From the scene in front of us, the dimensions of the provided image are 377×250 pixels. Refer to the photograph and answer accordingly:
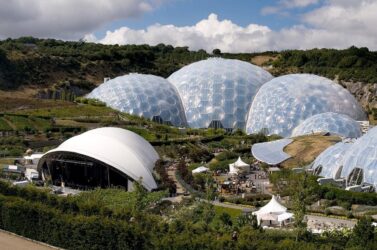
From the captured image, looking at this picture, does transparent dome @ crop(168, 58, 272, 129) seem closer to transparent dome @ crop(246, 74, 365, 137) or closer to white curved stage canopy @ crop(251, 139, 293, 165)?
transparent dome @ crop(246, 74, 365, 137)

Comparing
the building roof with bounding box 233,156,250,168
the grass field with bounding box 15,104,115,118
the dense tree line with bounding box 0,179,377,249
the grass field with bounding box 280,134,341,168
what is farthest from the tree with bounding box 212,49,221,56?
the dense tree line with bounding box 0,179,377,249

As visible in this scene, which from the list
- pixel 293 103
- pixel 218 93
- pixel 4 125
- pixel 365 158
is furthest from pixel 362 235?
pixel 218 93

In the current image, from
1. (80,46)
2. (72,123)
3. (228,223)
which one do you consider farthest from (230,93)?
(80,46)

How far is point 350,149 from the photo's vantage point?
41656mm

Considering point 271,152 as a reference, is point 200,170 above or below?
below

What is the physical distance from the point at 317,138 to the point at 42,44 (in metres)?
95.3

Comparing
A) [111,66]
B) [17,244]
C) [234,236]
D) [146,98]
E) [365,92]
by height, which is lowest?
[17,244]

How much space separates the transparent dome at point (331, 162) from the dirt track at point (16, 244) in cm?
2346

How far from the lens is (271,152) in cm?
5228

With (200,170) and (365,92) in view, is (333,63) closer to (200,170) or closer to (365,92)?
(365,92)

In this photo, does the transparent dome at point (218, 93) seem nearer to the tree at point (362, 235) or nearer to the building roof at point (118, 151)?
the building roof at point (118, 151)

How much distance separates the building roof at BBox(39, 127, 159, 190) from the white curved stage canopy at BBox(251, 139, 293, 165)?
38.2ft

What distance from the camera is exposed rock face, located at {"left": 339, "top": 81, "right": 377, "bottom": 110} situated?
9638 centimetres

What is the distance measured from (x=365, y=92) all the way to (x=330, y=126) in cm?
4123
